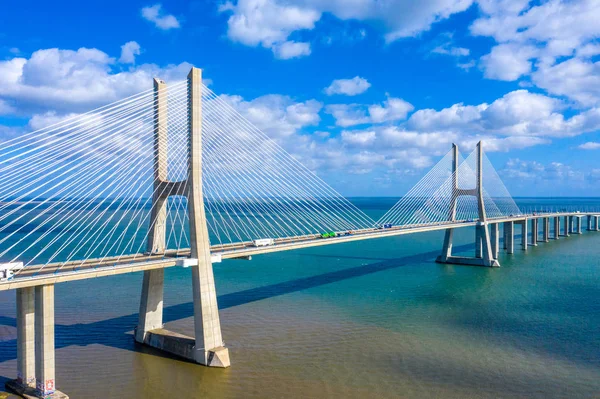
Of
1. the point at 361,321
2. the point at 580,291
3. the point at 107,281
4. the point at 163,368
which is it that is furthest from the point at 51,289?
the point at 580,291

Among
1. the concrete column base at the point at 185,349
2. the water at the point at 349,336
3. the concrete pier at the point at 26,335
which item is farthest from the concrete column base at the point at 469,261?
the concrete pier at the point at 26,335

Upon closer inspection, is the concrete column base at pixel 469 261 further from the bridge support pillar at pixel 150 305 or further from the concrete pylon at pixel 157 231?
the bridge support pillar at pixel 150 305

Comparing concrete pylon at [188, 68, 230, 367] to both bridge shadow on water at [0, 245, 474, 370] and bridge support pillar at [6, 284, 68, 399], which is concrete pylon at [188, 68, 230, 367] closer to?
bridge shadow on water at [0, 245, 474, 370]

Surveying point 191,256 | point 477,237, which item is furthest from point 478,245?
point 191,256

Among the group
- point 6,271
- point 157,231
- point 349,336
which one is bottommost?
point 349,336

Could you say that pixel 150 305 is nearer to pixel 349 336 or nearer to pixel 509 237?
pixel 349 336
